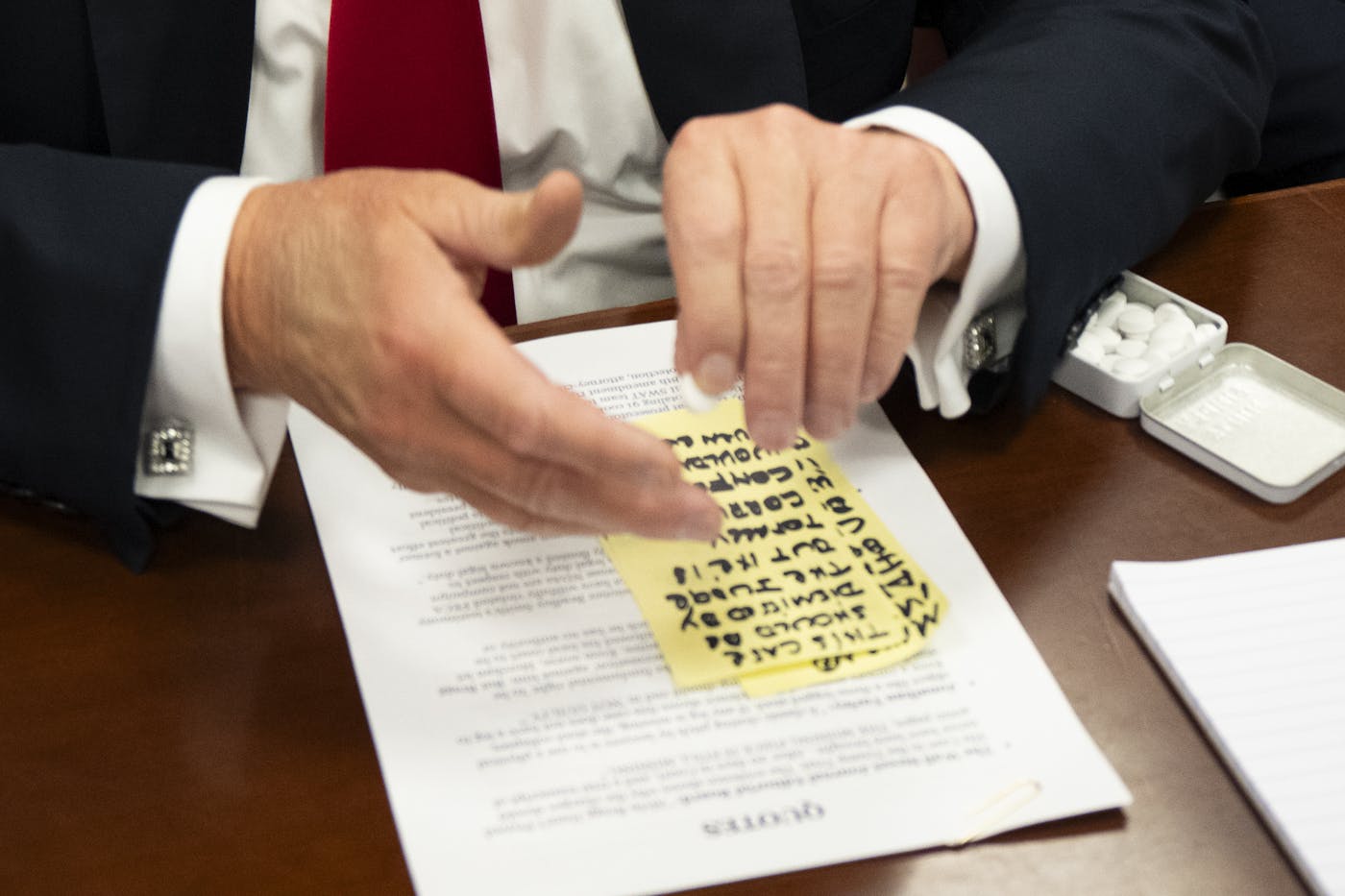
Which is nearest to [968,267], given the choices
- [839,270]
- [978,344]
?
[978,344]

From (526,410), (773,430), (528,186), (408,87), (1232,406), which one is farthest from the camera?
(528,186)

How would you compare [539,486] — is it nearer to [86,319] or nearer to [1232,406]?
[86,319]

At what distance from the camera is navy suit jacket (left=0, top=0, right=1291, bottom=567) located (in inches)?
23.3

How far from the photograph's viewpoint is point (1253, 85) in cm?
89

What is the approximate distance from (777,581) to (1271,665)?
232 millimetres

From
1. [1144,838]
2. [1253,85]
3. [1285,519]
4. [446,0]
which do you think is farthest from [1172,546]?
[446,0]

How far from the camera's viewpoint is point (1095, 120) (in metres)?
0.74

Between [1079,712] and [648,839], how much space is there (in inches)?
8.2

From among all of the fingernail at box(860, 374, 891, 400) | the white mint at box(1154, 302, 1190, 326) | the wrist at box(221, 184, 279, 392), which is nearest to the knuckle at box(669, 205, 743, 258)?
the fingernail at box(860, 374, 891, 400)

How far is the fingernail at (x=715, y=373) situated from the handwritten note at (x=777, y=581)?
0.28 ft

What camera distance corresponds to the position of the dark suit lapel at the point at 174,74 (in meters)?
0.75

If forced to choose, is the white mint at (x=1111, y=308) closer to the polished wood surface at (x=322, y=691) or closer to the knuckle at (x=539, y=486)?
the polished wood surface at (x=322, y=691)

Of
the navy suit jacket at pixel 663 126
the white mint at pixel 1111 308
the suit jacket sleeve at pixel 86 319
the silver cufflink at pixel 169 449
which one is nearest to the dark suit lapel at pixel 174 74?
the navy suit jacket at pixel 663 126

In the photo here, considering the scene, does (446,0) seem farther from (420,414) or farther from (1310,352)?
(1310,352)
